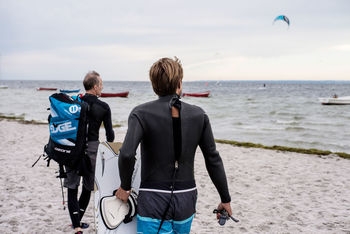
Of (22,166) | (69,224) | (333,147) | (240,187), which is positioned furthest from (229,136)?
(69,224)

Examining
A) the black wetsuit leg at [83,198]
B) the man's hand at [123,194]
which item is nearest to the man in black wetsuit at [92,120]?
the black wetsuit leg at [83,198]

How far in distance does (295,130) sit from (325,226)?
14.5m

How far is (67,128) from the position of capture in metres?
3.24

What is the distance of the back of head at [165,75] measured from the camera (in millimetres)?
1930

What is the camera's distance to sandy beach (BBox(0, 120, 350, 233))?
15.7 ft

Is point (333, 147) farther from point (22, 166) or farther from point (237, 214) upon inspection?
point (22, 166)

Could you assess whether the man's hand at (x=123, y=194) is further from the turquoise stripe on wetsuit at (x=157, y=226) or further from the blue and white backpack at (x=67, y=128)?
the blue and white backpack at (x=67, y=128)

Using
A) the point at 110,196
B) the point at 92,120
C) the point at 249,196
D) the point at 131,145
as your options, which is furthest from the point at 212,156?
the point at 249,196

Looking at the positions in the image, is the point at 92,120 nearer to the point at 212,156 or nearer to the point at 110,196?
the point at 110,196

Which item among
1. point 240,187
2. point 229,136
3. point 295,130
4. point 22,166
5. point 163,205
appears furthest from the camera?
point 295,130

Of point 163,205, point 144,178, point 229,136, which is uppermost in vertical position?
point 144,178

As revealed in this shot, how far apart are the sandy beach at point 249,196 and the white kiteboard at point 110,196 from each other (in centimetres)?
218

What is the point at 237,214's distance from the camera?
5.41 m

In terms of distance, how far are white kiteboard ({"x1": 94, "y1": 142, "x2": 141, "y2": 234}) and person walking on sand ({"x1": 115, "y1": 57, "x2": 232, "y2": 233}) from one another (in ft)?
0.79
